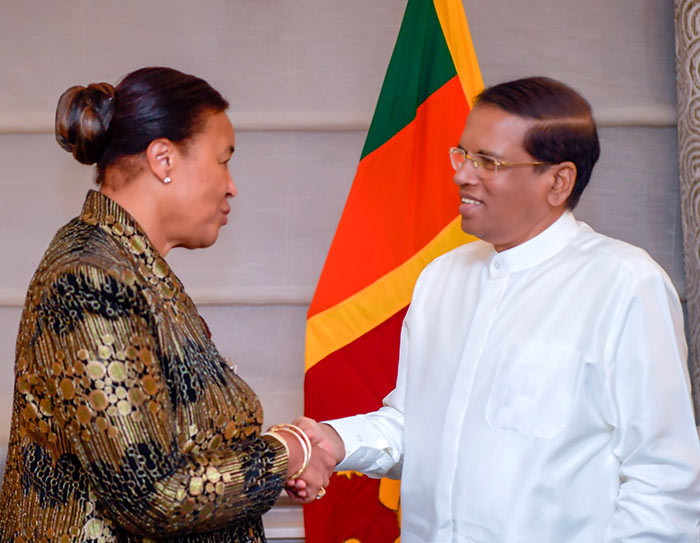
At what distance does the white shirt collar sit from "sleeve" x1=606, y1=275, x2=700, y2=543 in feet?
0.81

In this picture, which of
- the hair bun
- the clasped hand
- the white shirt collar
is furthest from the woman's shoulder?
the white shirt collar

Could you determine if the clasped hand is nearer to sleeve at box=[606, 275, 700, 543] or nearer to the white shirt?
the white shirt

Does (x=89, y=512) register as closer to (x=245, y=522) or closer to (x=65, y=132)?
(x=245, y=522)

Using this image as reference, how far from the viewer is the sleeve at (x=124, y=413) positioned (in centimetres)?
125

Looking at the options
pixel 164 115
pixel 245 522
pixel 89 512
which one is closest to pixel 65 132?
pixel 164 115

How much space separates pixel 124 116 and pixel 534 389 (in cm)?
94

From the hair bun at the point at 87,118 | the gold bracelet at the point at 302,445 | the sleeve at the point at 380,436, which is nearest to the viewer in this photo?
the hair bun at the point at 87,118

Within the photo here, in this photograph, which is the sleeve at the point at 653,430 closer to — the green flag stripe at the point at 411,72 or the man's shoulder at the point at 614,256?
the man's shoulder at the point at 614,256

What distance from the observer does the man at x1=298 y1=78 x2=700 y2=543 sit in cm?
153

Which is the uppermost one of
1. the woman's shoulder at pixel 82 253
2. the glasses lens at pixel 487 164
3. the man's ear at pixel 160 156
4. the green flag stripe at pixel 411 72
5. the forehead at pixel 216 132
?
the green flag stripe at pixel 411 72

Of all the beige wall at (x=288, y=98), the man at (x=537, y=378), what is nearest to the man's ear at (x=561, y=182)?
the man at (x=537, y=378)

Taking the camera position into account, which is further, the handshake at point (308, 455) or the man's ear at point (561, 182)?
the man's ear at point (561, 182)

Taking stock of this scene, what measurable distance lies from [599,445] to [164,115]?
1034mm

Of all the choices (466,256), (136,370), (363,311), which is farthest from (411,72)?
(136,370)
